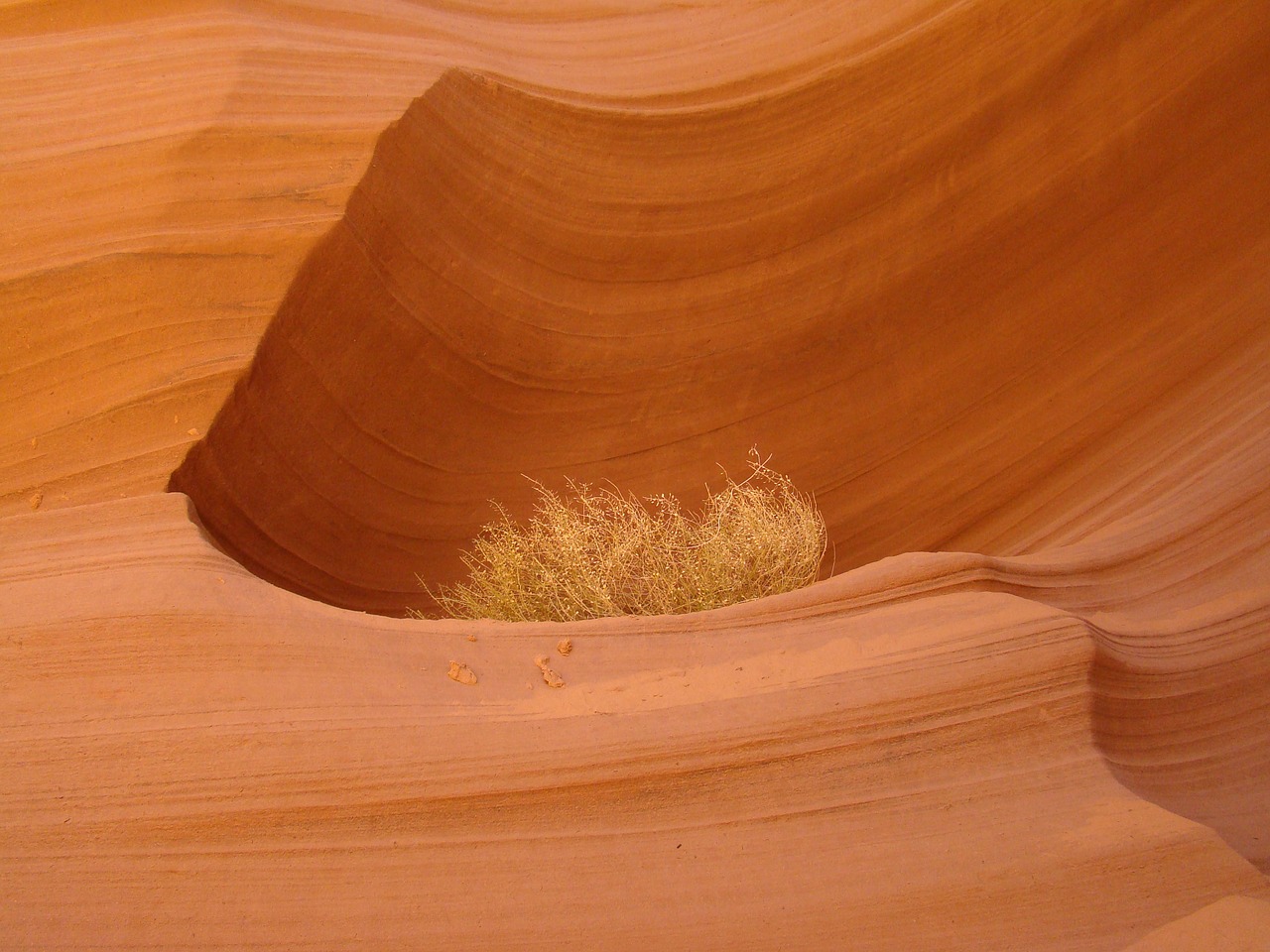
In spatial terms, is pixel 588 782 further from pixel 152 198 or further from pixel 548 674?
pixel 152 198

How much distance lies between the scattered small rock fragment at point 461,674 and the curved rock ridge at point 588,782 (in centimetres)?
2

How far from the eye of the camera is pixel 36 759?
260 cm

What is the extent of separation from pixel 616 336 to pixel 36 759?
110 inches

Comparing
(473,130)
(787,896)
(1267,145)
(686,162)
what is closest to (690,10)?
(686,162)

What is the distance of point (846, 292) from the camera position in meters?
4.97

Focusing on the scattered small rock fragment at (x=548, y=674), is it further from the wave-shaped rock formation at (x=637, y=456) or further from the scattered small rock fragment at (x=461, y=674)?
the scattered small rock fragment at (x=461, y=674)

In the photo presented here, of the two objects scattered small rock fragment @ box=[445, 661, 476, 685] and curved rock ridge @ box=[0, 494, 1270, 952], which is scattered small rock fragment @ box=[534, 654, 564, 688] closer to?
curved rock ridge @ box=[0, 494, 1270, 952]

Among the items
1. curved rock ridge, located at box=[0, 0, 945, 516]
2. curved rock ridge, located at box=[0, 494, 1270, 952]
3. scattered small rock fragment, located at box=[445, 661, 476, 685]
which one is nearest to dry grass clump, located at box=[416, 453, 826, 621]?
curved rock ridge, located at box=[0, 494, 1270, 952]

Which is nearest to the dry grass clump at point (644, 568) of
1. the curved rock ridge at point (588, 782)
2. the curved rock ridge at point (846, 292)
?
the curved rock ridge at point (846, 292)

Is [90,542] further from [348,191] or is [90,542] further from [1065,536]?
[1065,536]

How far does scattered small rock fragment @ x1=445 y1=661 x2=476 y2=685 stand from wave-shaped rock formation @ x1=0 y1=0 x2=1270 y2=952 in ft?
0.06

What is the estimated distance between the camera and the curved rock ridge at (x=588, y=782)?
2328 millimetres

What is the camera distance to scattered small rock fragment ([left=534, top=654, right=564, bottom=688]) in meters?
2.77

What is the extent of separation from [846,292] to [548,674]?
2.76 m
